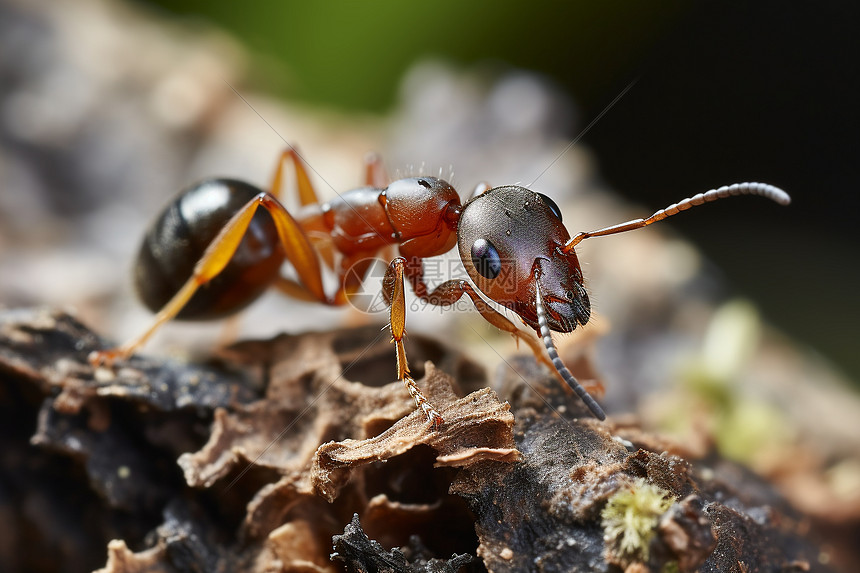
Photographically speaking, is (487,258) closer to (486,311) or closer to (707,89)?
(486,311)

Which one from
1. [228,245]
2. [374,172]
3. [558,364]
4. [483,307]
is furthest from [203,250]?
[558,364]

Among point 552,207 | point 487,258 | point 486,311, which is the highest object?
point 552,207

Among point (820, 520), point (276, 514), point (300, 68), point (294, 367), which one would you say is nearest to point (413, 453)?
point (276, 514)

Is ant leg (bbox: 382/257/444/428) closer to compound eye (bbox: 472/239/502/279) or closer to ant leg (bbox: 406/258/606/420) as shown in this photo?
ant leg (bbox: 406/258/606/420)

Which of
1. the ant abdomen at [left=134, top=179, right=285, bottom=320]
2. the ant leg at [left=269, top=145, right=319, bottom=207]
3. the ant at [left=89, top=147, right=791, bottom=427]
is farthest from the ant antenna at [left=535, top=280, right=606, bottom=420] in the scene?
the ant leg at [left=269, top=145, right=319, bottom=207]

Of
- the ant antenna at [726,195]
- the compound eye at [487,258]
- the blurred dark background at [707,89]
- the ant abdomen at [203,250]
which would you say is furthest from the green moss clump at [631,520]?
the blurred dark background at [707,89]

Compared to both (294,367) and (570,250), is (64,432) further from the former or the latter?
(570,250)
